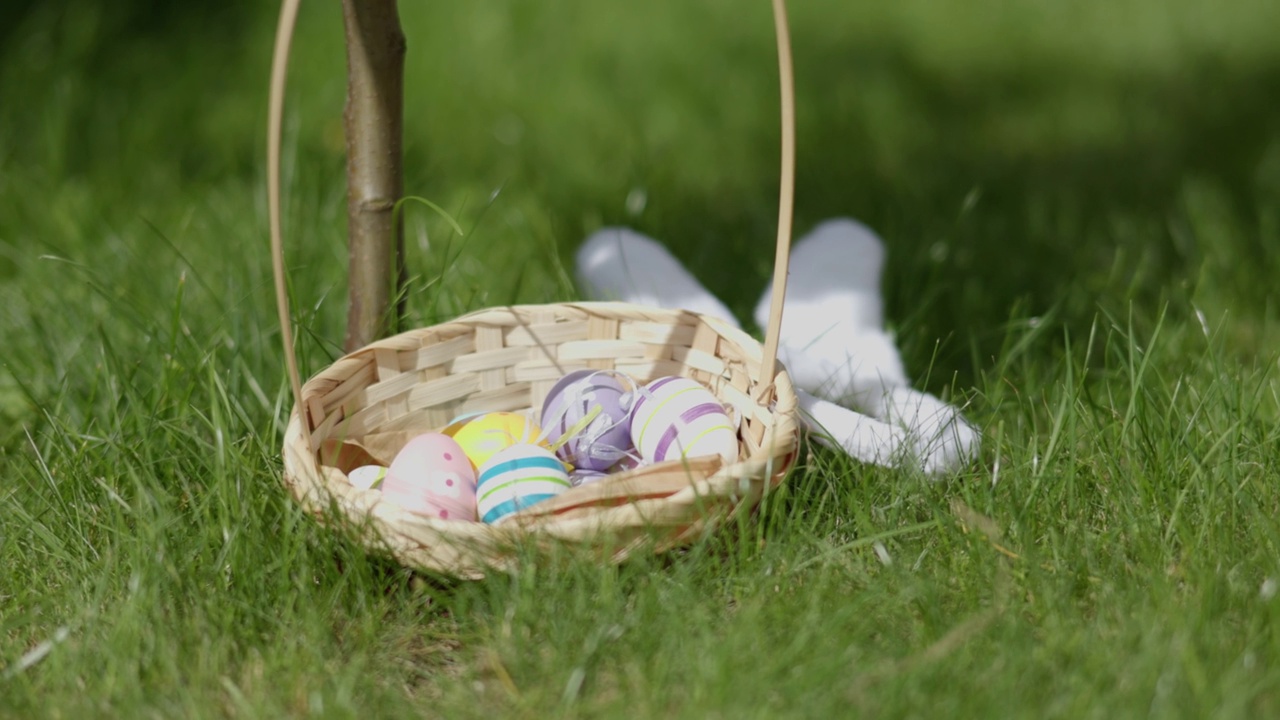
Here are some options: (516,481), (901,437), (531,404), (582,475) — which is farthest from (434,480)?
(901,437)

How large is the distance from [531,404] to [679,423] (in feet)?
1.04

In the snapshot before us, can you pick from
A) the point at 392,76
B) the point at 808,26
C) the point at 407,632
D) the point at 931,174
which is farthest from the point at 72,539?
the point at 808,26

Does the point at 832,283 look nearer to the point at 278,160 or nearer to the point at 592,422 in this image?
the point at 592,422

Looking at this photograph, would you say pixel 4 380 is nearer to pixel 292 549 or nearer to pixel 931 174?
pixel 292 549

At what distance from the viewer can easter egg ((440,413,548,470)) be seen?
157 cm

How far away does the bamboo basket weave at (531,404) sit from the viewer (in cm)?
130

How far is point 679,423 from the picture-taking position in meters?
1.53

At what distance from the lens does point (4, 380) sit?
1926 millimetres

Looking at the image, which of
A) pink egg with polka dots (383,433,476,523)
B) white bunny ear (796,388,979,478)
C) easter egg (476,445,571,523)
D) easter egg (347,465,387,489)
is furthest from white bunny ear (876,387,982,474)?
easter egg (347,465,387,489)

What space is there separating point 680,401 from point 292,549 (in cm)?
51

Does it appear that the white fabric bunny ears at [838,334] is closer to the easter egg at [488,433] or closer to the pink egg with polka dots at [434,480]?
the easter egg at [488,433]

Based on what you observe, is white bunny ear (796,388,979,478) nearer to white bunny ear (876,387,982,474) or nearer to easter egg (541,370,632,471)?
white bunny ear (876,387,982,474)

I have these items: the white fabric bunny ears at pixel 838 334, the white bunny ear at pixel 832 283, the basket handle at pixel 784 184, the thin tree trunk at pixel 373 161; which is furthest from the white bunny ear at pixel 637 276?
the basket handle at pixel 784 184

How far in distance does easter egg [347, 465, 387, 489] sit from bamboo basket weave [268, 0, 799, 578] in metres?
0.03
